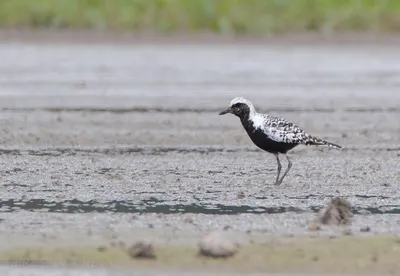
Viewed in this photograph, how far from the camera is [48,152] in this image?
11.3 metres

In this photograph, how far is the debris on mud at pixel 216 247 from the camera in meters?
6.43

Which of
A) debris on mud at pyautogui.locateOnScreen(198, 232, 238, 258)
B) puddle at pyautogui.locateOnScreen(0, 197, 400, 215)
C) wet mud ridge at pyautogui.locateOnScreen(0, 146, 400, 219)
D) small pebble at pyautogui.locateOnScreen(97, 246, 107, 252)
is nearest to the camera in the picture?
debris on mud at pyautogui.locateOnScreen(198, 232, 238, 258)

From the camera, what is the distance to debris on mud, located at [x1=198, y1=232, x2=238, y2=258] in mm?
6434

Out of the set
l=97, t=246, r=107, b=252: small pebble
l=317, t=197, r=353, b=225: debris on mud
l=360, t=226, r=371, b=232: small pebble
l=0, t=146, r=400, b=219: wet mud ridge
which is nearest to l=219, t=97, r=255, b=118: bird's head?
l=0, t=146, r=400, b=219: wet mud ridge

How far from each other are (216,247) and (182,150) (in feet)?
17.2

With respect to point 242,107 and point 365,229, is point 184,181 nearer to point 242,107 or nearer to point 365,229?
point 242,107

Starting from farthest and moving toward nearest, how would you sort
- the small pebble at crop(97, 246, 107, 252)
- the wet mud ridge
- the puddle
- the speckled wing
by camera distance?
the speckled wing, the wet mud ridge, the puddle, the small pebble at crop(97, 246, 107, 252)

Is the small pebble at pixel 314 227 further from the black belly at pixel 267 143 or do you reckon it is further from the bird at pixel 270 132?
the black belly at pixel 267 143

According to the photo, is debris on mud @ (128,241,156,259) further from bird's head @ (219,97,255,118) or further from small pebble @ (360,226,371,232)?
bird's head @ (219,97,255,118)

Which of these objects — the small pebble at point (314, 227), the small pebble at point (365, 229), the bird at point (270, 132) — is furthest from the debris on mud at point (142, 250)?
the bird at point (270, 132)

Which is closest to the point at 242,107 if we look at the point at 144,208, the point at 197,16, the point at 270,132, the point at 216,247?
the point at 270,132

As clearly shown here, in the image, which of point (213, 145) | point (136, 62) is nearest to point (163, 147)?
point (213, 145)

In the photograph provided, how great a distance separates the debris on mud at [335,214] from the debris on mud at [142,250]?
1403 mm

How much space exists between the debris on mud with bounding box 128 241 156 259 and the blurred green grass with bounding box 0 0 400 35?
19.5 meters
